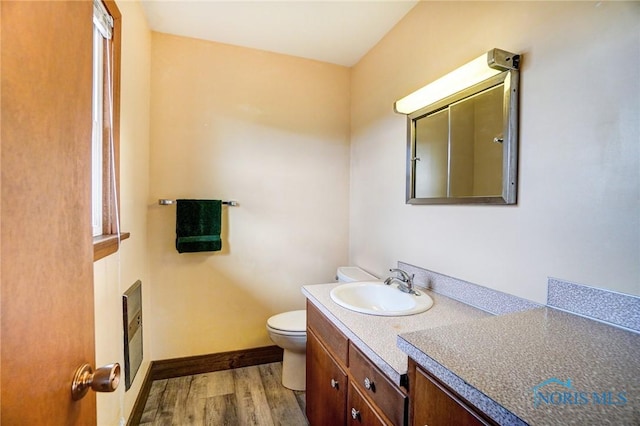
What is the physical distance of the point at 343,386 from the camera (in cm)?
118

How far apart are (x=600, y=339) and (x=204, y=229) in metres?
2.03

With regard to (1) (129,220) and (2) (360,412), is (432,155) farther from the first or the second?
(1) (129,220)

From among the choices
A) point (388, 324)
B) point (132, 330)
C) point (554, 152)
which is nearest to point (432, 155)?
point (554, 152)

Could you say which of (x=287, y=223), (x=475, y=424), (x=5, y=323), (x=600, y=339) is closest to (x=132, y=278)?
(x=287, y=223)

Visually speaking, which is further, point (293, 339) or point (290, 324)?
point (290, 324)

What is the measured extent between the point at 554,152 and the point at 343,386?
1.16m

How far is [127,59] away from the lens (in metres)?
1.54

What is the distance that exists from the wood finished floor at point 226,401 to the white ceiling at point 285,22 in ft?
7.95

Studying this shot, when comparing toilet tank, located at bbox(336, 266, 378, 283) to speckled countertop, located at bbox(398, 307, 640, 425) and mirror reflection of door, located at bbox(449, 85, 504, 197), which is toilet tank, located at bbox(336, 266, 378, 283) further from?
speckled countertop, located at bbox(398, 307, 640, 425)

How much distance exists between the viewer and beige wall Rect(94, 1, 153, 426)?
1.21 m

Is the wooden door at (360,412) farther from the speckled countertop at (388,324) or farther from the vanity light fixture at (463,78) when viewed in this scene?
the vanity light fixture at (463,78)

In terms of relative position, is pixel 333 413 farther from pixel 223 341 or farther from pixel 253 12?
pixel 253 12

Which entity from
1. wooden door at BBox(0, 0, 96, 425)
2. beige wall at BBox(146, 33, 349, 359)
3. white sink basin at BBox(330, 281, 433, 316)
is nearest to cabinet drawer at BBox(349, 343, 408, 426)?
white sink basin at BBox(330, 281, 433, 316)

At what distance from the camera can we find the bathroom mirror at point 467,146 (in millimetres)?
1154
